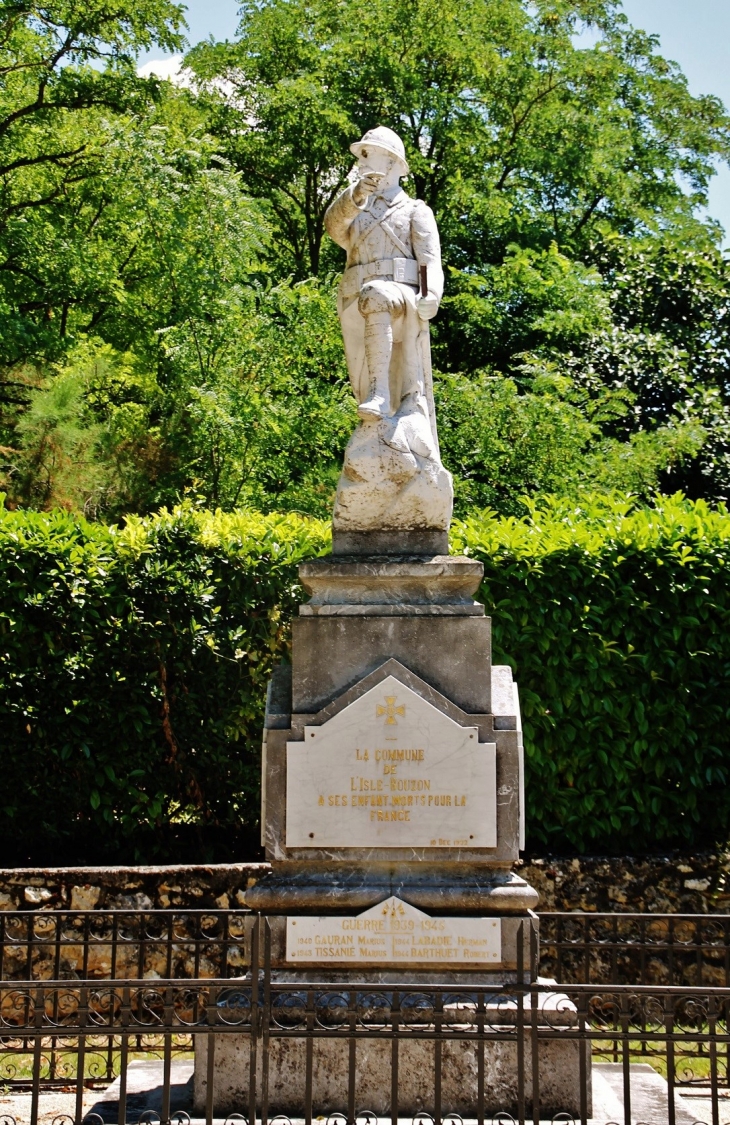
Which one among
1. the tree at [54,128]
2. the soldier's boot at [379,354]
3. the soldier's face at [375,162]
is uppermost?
the tree at [54,128]

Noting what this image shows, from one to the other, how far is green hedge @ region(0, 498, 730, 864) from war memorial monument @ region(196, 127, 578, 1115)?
113 inches

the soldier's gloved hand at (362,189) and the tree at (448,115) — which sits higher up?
the tree at (448,115)

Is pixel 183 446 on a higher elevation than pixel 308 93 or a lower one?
lower

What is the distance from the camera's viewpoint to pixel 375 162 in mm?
6457

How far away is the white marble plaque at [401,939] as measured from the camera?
5449 mm

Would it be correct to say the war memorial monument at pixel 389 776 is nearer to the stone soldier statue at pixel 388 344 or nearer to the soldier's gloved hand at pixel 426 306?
the stone soldier statue at pixel 388 344

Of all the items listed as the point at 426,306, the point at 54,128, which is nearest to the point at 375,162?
the point at 426,306

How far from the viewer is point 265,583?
9086mm

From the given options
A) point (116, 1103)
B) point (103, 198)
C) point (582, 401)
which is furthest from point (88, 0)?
point (116, 1103)

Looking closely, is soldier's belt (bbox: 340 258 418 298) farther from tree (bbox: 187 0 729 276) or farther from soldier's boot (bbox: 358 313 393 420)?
tree (bbox: 187 0 729 276)

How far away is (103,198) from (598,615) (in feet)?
33.9

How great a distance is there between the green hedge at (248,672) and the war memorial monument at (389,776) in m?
2.87

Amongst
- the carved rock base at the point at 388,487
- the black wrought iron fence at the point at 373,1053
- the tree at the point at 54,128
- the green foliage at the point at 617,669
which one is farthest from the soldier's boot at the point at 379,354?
the tree at the point at 54,128

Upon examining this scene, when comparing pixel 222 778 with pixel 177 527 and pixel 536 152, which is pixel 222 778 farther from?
pixel 536 152
